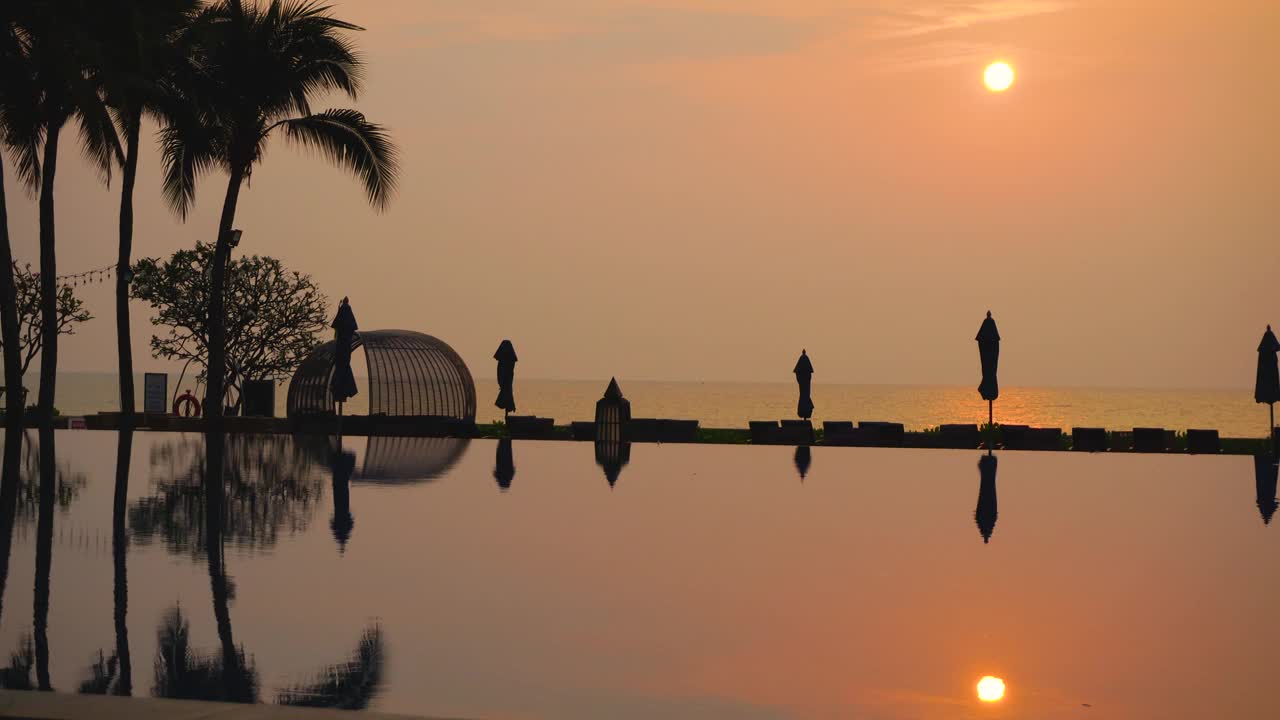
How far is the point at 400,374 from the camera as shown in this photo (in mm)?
40812

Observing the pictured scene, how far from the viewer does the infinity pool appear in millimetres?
7762

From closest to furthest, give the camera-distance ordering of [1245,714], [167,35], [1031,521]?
[1245,714] < [1031,521] < [167,35]

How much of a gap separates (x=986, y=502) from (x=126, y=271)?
75.3 ft

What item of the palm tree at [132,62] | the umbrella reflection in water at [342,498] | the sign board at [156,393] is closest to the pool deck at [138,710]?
the umbrella reflection in water at [342,498]

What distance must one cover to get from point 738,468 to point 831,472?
1.74 meters

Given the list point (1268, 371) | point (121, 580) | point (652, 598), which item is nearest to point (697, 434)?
point (1268, 371)

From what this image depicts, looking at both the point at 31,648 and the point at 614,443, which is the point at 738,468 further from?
the point at 31,648

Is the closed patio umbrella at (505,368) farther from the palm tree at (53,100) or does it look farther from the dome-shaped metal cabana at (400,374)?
the palm tree at (53,100)

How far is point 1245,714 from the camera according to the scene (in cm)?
738

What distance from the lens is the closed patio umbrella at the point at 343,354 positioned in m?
34.5

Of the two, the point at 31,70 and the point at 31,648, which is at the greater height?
the point at 31,70

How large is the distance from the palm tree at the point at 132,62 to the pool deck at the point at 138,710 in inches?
897

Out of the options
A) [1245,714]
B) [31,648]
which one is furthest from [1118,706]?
[31,648]

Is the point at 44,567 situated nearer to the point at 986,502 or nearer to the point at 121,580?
the point at 121,580
